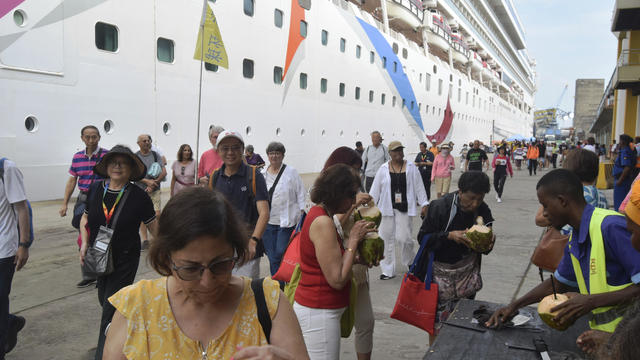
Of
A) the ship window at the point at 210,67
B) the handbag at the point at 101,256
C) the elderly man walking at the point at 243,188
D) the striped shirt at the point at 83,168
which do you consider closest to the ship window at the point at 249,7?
the ship window at the point at 210,67

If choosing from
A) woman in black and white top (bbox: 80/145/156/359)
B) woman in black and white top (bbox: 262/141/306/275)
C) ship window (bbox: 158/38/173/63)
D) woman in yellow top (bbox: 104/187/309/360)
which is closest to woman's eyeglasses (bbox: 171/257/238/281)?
woman in yellow top (bbox: 104/187/309/360)

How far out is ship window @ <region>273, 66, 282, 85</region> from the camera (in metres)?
16.3

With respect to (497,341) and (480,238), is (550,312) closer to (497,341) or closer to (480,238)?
(497,341)

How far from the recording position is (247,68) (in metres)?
15.3

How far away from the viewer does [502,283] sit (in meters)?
5.52

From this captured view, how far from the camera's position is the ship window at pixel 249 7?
15.1 metres

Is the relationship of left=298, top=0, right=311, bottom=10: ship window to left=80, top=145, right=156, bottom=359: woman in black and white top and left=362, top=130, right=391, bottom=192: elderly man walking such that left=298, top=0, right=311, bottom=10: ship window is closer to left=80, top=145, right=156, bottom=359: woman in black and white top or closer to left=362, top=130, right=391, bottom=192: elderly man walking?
left=362, top=130, right=391, bottom=192: elderly man walking

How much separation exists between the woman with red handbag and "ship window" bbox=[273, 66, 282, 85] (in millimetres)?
13702

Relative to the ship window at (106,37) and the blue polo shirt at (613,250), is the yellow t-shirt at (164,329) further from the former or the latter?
the ship window at (106,37)

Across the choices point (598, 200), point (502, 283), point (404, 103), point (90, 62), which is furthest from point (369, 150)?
point (404, 103)

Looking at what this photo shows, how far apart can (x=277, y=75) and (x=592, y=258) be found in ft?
49.8

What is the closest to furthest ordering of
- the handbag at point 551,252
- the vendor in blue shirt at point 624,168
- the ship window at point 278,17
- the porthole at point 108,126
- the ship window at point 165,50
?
1. the handbag at point 551,252
2. the vendor in blue shirt at point 624,168
3. the porthole at point 108,126
4. the ship window at point 165,50
5. the ship window at point 278,17

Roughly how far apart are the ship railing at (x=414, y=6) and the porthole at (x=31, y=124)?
19.5 m

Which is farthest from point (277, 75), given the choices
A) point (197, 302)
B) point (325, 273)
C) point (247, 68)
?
point (197, 302)
